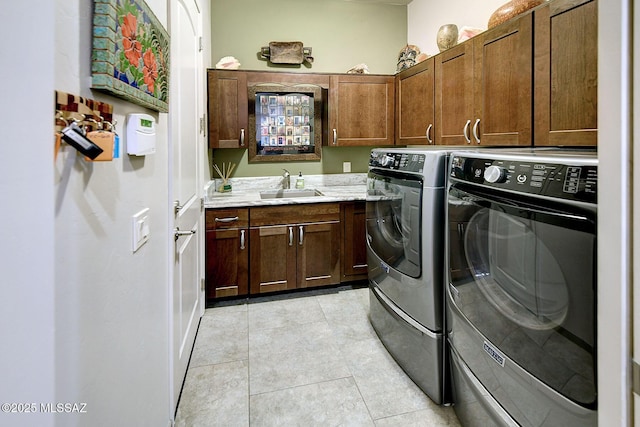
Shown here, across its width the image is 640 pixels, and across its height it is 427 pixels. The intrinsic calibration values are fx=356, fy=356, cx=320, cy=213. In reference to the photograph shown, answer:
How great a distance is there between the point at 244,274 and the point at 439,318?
178cm

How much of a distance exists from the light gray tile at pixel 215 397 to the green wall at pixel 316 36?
2.02 m

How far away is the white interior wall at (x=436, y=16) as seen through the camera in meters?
2.84

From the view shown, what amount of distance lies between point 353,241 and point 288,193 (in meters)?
0.87

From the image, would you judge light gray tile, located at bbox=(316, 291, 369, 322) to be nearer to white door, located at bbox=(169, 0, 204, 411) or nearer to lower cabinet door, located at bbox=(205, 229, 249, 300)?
lower cabinet door, located at bbox=(205, 229, 249, 300)

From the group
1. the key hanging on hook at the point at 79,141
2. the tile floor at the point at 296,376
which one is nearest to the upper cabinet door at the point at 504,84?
the tile floor at the point at 296,376

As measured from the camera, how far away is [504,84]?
→ 6.83ft

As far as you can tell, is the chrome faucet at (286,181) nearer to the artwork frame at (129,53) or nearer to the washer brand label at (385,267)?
the washer brand label at (385,267)

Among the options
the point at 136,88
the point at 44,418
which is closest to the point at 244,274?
the point at 136,88

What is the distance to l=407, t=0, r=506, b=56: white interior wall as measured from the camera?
9.31ft

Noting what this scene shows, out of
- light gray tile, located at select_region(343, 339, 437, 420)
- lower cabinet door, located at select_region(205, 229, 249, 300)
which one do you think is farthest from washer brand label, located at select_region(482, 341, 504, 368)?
lower cabinet door, located at select_region(205, 229, 249, 300)

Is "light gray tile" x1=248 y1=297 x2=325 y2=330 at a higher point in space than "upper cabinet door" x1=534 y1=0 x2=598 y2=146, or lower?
lower

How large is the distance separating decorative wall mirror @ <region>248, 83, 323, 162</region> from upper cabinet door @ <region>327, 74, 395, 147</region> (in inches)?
10.6

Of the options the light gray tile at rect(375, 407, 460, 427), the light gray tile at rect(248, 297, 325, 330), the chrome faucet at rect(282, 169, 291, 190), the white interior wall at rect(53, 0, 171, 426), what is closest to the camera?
the white interior wall at rect(53, 0, 171, 426)

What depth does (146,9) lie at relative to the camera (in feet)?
3.52
